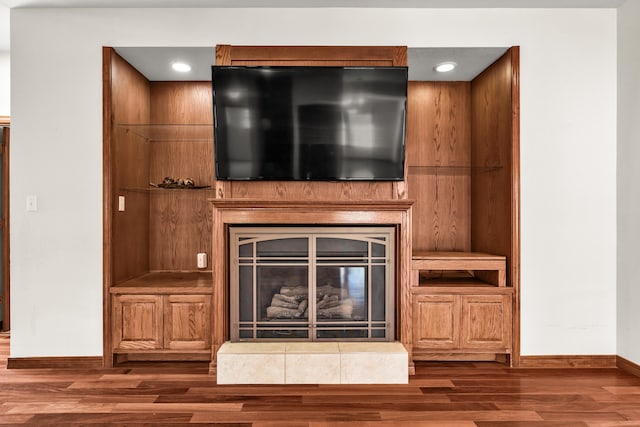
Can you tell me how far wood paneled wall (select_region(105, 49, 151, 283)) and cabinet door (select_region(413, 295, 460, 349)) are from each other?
7.14 feet

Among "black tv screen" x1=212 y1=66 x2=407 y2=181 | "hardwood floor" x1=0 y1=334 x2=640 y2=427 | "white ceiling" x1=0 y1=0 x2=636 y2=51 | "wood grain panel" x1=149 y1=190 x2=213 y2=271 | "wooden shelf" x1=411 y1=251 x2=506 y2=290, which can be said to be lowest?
"hardwood floor" x1=0 y1=334 x2=640 y2=427

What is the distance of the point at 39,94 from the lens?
3.19 meters

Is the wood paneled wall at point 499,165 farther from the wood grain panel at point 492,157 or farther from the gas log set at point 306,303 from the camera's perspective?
the gas log set at point 306,303

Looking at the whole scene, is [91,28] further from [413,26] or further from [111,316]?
[413,26]

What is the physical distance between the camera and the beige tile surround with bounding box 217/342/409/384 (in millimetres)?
2906

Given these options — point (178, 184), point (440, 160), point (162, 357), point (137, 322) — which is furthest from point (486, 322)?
point (178, 184)

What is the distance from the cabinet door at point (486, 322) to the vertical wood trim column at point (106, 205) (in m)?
2.49

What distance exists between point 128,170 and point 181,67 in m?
0.91

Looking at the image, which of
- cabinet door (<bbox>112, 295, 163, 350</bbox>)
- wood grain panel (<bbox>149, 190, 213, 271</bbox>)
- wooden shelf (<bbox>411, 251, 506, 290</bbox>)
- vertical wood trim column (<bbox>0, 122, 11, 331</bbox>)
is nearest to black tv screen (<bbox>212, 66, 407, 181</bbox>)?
wooden shelf (<bbox>411, 251, 506, 290</bbox>)

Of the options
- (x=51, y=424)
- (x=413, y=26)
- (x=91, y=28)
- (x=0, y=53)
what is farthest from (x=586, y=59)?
(x=0, y=53)

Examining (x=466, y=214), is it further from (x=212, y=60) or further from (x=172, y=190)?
(x=172, y=190)

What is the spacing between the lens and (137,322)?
3.22m

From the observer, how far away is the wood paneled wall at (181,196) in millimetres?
3922

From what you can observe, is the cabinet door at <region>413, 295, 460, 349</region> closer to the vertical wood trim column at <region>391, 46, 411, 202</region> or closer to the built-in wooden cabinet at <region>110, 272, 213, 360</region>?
the vertical wood trim column at <region>391, 46, 411, 202</region>
